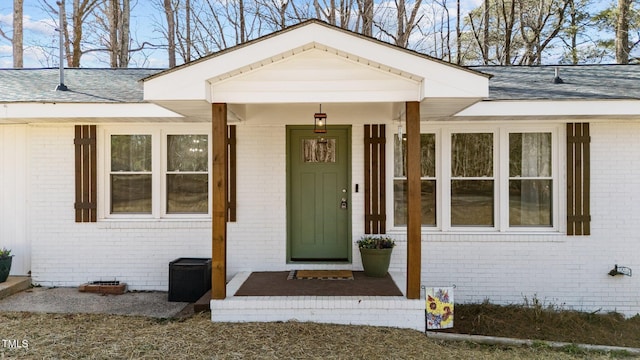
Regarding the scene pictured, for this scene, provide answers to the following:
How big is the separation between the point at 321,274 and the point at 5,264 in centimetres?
421

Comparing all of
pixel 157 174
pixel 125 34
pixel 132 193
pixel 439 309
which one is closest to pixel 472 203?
pixel 439 309

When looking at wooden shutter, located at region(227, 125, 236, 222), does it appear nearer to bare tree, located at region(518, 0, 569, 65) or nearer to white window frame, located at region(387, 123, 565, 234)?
white window frame, located at region(387, 123, 565, 234)

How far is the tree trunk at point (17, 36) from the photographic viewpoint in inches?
525

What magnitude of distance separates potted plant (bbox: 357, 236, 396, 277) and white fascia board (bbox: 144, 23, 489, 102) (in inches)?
85.0

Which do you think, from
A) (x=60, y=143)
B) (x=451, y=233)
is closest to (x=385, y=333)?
(x=451, y=233)

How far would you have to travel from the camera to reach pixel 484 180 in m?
6.14

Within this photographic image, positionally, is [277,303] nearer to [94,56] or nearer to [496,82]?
[496,82]

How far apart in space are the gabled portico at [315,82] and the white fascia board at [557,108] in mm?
957

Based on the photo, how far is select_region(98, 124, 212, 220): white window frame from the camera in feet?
20.3

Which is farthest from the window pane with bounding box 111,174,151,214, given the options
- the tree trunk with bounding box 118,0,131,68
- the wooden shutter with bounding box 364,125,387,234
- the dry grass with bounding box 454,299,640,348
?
the tree trunk with bounding box 118,0,131,68

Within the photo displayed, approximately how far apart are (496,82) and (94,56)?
554 inches

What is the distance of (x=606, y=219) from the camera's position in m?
5.96

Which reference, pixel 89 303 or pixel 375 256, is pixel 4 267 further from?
pixel 375 256

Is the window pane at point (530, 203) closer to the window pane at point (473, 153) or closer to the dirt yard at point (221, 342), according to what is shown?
the window pane at point (473, 153)
